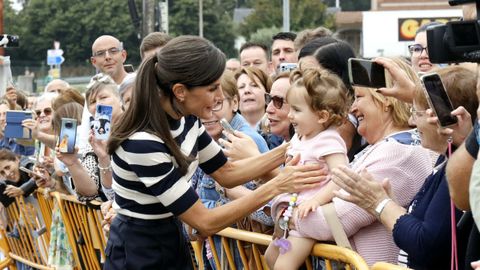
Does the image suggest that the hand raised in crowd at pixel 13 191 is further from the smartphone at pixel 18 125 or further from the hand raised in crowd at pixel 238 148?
the hand raised in crowd at pixel 238 148

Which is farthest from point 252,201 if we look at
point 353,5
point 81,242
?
point 353,5

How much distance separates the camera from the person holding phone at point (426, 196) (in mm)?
4086

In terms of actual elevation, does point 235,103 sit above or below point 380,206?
above

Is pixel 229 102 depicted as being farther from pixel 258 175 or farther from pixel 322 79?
pixel 322 79

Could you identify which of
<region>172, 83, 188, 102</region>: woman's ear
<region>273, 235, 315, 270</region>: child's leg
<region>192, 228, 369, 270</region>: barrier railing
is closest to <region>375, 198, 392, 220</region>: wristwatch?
<region>192, 228, 369, 270</region>: barrier railing

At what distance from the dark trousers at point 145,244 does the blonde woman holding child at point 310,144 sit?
0.48 meters

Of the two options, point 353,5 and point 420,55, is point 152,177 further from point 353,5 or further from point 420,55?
point 353,5

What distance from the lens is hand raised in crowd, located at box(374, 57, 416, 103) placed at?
15.0 feet

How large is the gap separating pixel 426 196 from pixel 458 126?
1.48 feet

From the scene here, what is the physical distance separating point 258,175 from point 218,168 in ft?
0.72

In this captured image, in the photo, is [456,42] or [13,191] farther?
[13,191]

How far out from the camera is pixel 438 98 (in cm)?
389

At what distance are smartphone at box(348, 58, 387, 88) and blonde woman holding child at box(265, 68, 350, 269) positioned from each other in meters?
0.34

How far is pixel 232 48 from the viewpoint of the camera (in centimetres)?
8650
